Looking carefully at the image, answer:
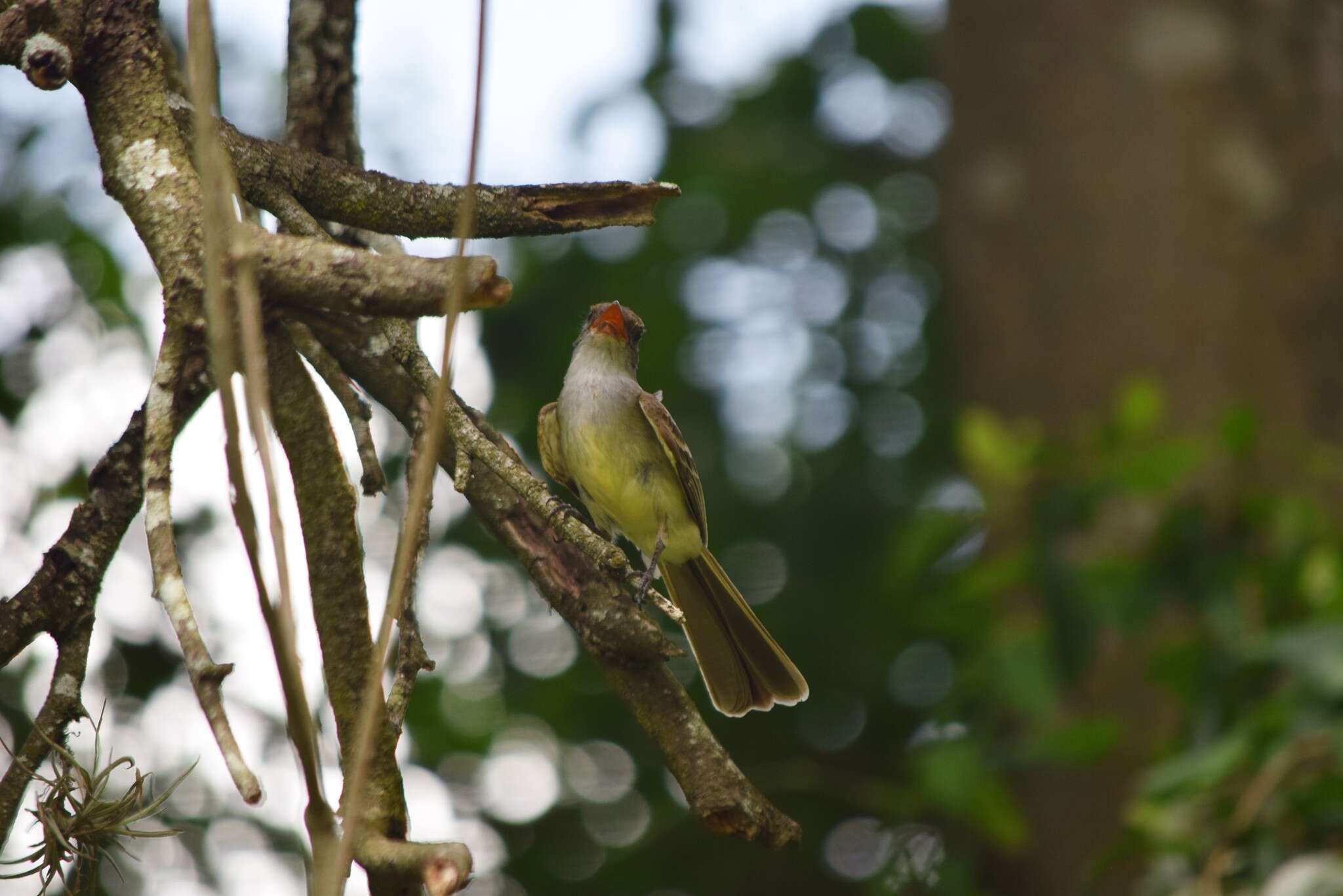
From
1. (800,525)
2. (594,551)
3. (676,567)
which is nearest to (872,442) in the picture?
(800,525)

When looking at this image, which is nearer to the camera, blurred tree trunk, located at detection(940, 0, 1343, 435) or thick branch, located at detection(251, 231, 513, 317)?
thick branch, located at detection(251, 231, 513, 317)

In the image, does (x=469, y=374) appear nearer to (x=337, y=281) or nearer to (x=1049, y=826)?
(x=1049, y=826)

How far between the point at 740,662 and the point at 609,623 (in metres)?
1.67

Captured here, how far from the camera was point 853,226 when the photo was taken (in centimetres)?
807

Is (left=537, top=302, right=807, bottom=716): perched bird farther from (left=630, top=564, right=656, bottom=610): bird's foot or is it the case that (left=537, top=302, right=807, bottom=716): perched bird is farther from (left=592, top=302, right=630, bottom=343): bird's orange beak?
(left=630, top=564, right=656, bottom=610): bird's foot

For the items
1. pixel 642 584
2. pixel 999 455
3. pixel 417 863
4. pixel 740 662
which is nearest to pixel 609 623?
pixel 417 863

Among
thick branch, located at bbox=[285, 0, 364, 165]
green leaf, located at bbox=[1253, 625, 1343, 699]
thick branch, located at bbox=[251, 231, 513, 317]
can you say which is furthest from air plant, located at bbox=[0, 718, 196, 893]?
green leaf, located at bbox=[1253, 625, 1343, 699]

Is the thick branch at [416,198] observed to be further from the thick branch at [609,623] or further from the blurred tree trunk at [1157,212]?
the blurred tree trunk at [1157,212]

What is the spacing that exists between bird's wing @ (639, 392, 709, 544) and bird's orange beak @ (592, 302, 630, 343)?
0.30 meters

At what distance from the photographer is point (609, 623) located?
2260mm

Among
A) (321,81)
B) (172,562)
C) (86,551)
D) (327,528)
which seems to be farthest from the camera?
(321,81)

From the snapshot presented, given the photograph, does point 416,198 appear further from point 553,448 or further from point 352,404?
point 553,448

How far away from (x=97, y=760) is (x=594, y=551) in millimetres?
866

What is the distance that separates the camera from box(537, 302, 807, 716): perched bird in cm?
444
